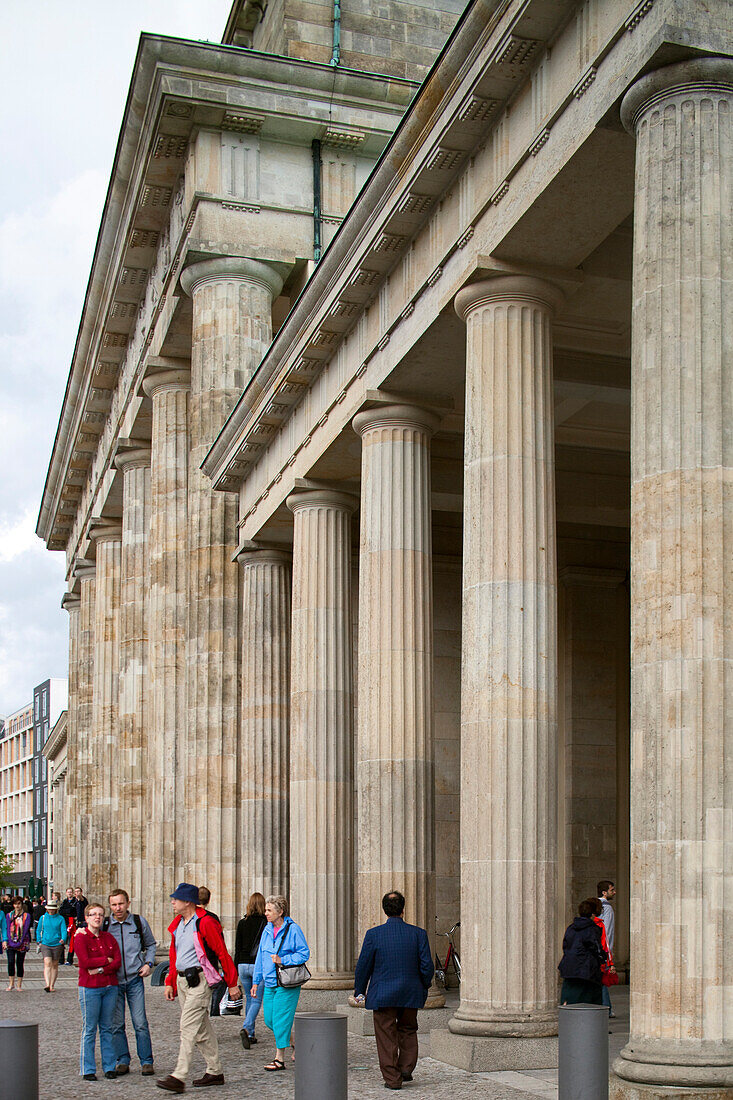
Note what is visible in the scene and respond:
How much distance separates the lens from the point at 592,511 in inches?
1085

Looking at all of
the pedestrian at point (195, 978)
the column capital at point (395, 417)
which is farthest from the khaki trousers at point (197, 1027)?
the column capital at point (395, 417)

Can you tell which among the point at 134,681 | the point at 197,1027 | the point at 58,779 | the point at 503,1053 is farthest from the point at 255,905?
the point at 58,779

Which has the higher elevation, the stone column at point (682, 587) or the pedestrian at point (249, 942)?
the stone column at point (682, 587)

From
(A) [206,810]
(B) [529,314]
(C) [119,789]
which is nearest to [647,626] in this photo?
(B) [529,314]

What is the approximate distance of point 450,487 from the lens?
26.7 metres

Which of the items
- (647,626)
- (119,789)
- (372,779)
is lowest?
(119,789)

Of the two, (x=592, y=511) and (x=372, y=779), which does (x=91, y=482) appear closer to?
(x=592, y=511)

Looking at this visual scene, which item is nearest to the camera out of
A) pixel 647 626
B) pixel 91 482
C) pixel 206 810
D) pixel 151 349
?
pixel 647 626

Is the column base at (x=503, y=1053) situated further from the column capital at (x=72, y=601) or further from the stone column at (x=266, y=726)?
the column capital at (x=72, y=601)

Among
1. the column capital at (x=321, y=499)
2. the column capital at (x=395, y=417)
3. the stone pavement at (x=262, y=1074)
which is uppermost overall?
the column capital at (x=395, y=417)

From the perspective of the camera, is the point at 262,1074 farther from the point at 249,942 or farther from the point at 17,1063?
the point at 17,1063

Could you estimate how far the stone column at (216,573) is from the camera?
1216 inches

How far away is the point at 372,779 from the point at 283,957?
451 cm

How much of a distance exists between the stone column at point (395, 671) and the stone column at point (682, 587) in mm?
8052
